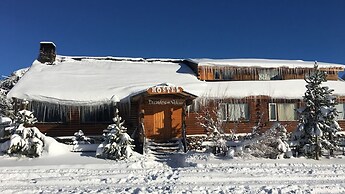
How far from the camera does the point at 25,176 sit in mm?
11805

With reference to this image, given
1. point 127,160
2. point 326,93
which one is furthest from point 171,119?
point 326,93

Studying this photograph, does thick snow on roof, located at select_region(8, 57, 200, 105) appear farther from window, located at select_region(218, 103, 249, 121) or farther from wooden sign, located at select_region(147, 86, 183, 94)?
wooden sign, located at select_region(147, 86, 183, 94)

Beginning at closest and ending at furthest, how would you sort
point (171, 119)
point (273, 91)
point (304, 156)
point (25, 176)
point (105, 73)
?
point (25, 176) < point (304, 156) < point (171, 119) < point (273, 91) < point (105, 73)

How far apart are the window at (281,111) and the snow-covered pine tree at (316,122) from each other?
5.30 metres

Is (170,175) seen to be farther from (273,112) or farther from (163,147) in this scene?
(273,112)

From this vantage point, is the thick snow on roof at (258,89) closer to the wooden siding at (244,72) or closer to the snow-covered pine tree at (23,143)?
the wooden siding at (244,72)

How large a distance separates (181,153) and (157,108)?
358 centimetres

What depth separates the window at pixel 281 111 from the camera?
2094 cm

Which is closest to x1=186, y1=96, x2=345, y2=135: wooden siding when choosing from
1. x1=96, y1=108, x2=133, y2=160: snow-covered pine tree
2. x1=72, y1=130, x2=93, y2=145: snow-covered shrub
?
x1=96, y1=108, x2=133, y2=160: snow-covered pine tree

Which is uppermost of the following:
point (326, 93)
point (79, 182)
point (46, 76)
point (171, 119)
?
point (46, 76)

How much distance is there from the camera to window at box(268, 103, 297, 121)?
20938 millimetres

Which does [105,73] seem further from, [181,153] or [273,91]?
[273,91]

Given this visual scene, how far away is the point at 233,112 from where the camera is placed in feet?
66.9

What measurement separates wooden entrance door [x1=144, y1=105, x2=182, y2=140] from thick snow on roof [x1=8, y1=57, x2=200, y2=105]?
1514 millimetres
